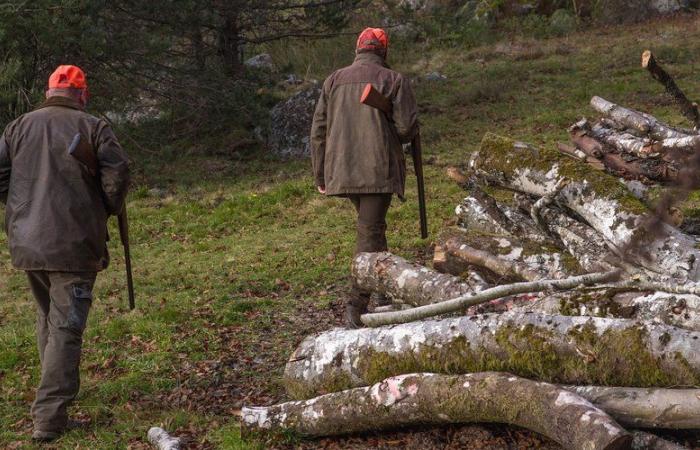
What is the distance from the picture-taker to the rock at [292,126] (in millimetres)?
17438

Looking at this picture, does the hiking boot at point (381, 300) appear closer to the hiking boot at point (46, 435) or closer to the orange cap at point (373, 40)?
the orange cap at point (373, 40)

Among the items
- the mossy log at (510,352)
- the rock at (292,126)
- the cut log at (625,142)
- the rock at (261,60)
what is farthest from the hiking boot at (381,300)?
the rock at (261,60)

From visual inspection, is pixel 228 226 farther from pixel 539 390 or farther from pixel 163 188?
pixel 539 390

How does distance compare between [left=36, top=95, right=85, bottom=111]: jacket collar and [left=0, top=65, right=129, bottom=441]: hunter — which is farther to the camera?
[left=36, top=95, right=85, bottom=111]: jacket collar

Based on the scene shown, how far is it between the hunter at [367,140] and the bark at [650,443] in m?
2.88

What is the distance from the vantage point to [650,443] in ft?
13.4

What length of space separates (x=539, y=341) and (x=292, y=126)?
13603 millimetres

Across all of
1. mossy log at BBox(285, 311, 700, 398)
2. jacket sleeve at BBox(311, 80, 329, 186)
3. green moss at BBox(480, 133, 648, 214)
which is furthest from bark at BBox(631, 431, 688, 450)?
jacket sleeve at BBox(311, 80, 329, 186)

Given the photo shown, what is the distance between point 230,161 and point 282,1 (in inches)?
158

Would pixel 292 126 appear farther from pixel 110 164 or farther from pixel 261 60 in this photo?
pixel 110 164

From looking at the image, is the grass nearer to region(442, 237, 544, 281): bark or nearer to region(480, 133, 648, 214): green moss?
region(442, 237, 544, 281): bark

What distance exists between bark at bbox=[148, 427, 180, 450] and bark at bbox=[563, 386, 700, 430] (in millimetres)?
2401

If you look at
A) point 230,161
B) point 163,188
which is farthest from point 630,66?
point 163,188

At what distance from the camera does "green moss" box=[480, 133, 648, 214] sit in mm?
6289
